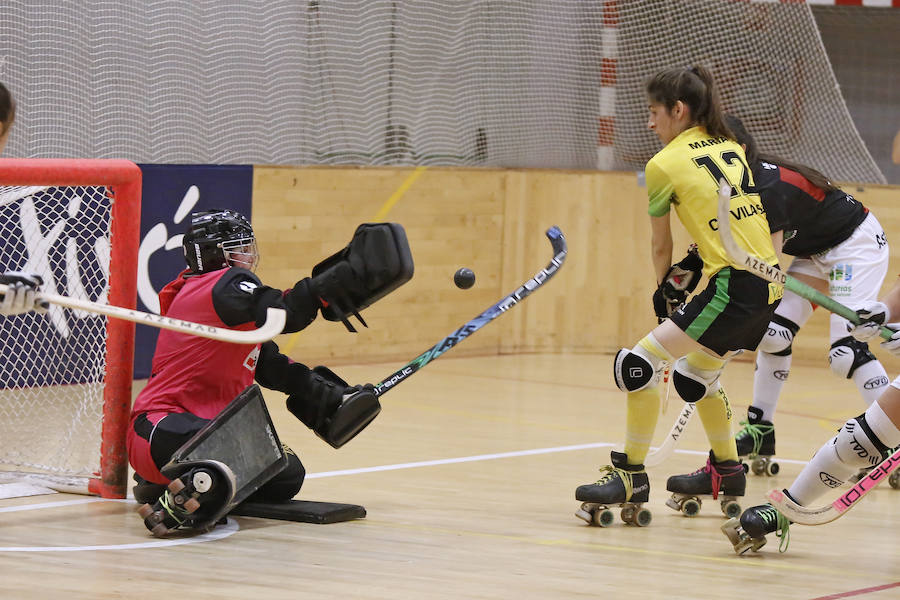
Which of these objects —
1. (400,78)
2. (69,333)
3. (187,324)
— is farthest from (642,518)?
(400,78)

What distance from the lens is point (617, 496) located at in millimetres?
4633

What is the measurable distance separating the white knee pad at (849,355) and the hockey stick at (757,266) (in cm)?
124

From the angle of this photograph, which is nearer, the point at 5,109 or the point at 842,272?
the point at 5,109

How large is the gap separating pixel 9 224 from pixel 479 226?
400 centimetres

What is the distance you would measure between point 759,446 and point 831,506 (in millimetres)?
1715

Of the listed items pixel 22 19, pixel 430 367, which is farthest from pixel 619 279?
pixel 22 19

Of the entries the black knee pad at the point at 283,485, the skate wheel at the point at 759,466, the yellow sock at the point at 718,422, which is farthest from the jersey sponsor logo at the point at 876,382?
the black knee pad at the point at 283,485

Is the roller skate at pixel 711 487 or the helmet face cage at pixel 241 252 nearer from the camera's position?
the helmet face cage at pixel 241 252

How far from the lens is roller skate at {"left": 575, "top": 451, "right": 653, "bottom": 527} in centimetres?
463

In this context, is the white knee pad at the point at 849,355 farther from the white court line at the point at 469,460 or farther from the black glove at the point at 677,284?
the black glove at the point at 677,284

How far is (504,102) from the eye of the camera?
9.83 metres

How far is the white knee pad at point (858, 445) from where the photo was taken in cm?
403

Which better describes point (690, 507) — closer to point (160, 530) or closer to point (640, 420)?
point (640, 420)

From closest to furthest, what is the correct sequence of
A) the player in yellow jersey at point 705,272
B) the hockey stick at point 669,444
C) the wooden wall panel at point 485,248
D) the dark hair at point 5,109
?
1. the dark hair at point 5,109
2. the player in yellow jersey at point 705,272
3. the hockey stick at point 669,444
4. the wooden wall panel at point 485,248
